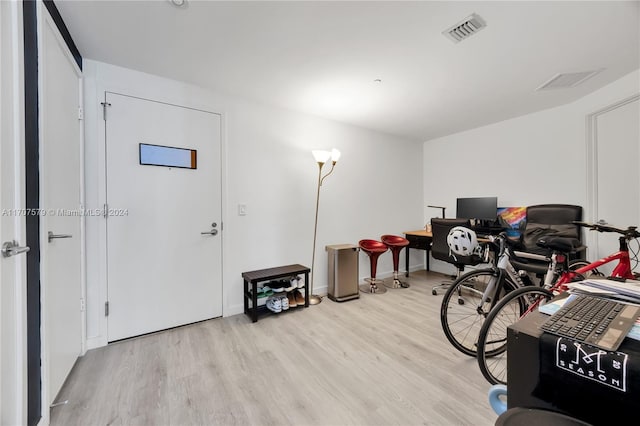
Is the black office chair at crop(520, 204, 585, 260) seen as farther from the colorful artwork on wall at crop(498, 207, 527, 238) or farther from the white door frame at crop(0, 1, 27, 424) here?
the white door frame at crop(0, 1, 27, 424)

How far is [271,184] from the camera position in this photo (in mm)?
3047

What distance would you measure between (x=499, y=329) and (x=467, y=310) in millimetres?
827

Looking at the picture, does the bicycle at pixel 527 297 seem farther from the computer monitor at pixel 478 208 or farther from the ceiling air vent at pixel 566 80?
the computer monitor at pixel 478 208

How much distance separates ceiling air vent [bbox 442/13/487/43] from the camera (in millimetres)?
1703

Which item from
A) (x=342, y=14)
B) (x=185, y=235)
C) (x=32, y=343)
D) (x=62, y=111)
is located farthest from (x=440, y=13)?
(x=32, y=343)

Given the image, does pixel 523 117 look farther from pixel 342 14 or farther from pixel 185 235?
pixel 185 235

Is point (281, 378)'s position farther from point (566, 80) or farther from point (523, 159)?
point (523, 159)

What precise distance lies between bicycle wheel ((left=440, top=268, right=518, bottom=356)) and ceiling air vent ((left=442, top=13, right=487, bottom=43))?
173 centimetres

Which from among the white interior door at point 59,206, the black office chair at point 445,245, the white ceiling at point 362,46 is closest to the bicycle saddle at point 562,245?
the black office chair at point 445,245

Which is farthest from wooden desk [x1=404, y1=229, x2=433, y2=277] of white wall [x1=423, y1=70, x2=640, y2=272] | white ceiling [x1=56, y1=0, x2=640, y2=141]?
white ceiling [x1=56, y1=0, x2=640, y2=141]

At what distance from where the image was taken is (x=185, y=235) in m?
2.51

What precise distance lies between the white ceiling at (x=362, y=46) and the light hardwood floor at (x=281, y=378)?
238 cm

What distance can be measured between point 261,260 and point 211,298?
2.10ft

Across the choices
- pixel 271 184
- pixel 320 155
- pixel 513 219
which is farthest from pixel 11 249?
pixel 513 219
